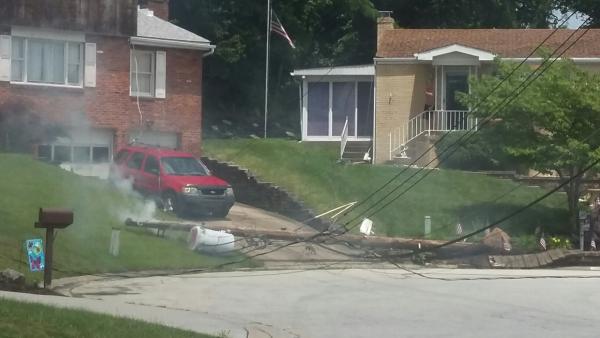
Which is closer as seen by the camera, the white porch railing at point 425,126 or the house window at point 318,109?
the white porch railing at point 425,126

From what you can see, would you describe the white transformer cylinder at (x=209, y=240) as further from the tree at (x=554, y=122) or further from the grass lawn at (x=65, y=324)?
A: the grass lawn at (x=65, y=324)

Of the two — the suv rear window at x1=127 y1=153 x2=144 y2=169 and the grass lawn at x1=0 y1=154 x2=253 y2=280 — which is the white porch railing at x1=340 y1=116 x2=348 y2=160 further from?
the grass lawn at x1=0 y1=154 x2=253 y2=280

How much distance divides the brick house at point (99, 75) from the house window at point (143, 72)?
3 cm

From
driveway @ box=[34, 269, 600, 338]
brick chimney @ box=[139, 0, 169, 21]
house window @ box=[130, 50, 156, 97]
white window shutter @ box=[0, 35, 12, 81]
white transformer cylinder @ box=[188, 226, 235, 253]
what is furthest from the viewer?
brick chimney @ box=[139, 0, 169, 21]

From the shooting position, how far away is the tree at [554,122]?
101 feet

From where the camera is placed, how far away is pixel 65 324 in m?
12.8

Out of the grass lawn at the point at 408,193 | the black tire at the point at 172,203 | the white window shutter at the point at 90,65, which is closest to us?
the black tire at the point at 172,203

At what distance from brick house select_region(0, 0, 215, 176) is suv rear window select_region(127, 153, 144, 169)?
3.65 m

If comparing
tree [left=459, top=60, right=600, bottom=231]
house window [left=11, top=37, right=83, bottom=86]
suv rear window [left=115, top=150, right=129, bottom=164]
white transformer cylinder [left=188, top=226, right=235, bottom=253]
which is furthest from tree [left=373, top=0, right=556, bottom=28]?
white transformer cylinder [left=188, top=226, right=235, bottom=253]

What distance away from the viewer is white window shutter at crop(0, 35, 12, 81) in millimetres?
34062

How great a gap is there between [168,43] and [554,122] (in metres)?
13.5

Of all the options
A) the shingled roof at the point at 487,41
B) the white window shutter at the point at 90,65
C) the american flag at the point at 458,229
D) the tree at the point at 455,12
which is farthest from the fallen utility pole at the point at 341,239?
the tree at the point at 455,12

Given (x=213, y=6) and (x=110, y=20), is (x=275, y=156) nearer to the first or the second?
(x=110, y=20)

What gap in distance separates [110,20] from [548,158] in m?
14.8
